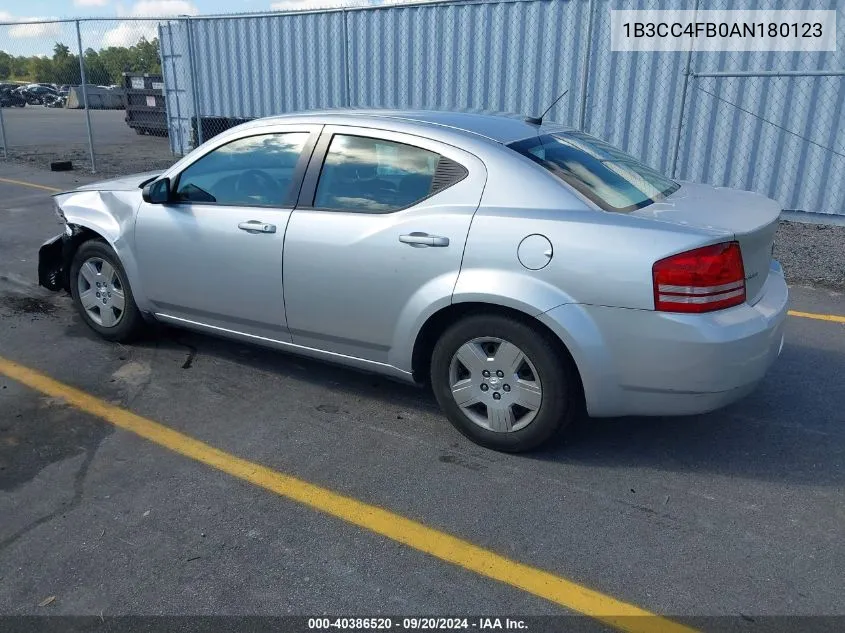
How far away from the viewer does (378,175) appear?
3779mm

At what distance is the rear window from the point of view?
3.49 m

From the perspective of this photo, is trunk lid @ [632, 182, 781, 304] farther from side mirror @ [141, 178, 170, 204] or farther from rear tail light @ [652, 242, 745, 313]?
side mirror @ [141, 178, 170, 204]

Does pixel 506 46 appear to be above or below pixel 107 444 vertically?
above

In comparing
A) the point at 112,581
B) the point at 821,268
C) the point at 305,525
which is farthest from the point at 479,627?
the point at 821,268

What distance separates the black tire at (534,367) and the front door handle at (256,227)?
1136mm

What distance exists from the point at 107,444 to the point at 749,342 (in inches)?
123

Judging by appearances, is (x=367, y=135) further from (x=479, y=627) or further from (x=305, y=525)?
(x=479, y=627)

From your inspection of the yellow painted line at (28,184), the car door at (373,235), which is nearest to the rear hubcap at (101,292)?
the car door at (373,235)

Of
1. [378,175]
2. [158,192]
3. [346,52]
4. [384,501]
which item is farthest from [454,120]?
[346,52]

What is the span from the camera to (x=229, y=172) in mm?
4293

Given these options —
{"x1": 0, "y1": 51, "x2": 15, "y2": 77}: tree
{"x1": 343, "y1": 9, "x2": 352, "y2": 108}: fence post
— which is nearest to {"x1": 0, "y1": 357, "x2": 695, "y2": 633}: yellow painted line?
{"x1": 343, "y1": 9, "x2": 352, "y2": 108}: fence post

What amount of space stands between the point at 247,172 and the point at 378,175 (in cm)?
91

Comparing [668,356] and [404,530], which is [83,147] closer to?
[404,530]

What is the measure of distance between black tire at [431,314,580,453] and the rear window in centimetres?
70
